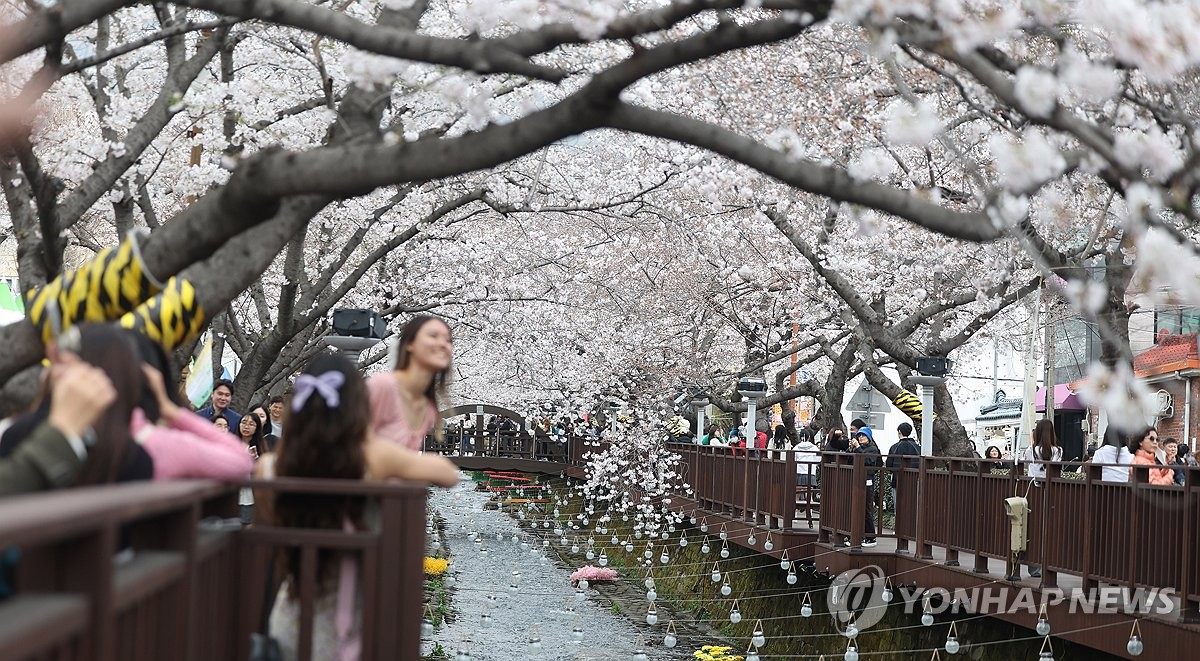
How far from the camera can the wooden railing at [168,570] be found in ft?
8.09

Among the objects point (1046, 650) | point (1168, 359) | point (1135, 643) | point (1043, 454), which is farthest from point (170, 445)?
point (1168, 359)

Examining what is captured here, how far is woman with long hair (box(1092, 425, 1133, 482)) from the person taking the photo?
1055 centimetres

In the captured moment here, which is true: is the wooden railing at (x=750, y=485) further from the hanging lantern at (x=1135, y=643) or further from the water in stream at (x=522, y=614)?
the hanging lantern at (x=1135, y=643)

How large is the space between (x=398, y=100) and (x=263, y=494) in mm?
7697

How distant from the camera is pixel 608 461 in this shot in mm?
24234

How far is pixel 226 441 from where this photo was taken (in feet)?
14.6

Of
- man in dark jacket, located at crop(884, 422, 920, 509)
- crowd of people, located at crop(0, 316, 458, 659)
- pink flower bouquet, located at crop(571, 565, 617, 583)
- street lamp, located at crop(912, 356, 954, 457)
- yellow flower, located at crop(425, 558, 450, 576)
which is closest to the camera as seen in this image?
crowd of people, located at crop(0, 316, 458, 659)

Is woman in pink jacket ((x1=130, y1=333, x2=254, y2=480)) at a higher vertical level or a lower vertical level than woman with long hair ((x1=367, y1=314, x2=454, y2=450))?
lower

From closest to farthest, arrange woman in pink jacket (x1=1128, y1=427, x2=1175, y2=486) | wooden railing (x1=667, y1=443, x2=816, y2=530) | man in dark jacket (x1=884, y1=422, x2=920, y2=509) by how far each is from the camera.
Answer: woman in pink jacket (x1=1128, y1=427, x2=1175, y2=486)
man in dark jacket (x1=884, y1=422, x2=920, y2=509)
wooden railing (x1=667, y1=443, x2=816, y2=530)

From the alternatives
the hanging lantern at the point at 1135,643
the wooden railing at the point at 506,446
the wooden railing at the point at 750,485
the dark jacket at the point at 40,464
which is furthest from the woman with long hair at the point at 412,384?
the wooden railing at the point at 506,446

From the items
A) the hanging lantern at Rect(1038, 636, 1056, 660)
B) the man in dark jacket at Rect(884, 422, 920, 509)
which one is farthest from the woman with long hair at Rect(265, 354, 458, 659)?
the man in dark jacket at Rect(884, 422, 920, 509)

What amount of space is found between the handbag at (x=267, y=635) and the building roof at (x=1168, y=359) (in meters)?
24.3

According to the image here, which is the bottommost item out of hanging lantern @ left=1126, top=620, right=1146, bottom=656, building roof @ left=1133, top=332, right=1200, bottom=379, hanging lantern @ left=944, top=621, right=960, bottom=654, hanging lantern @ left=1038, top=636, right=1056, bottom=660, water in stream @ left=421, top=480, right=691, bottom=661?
water in stream @ left=421, top=480, right=691, bottom=661

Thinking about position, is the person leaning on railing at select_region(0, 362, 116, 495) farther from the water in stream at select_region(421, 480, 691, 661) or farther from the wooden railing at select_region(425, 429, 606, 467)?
the wooden railing at select_region(425, 429, 606, 467)
